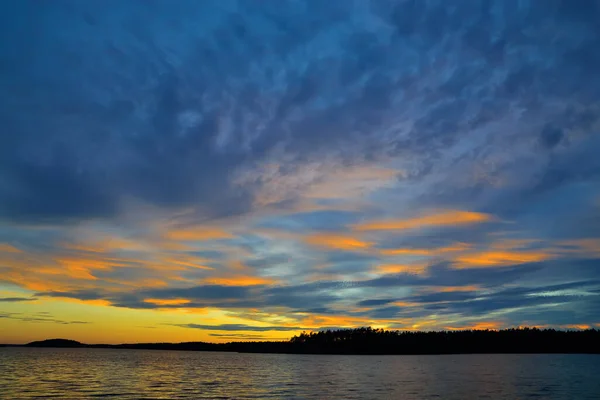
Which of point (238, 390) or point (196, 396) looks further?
point (238, 390)

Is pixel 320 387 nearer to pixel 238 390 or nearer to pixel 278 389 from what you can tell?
pixel 278 389

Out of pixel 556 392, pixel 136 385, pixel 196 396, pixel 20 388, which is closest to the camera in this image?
pixel 196 396

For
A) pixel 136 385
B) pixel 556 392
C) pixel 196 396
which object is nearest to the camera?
pixel 196 396

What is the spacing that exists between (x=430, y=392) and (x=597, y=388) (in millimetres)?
33793

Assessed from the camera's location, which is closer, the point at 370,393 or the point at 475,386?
the point at 370,393

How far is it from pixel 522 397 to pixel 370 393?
70.8 feet

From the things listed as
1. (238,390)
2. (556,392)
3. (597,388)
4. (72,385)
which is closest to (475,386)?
(556,392)

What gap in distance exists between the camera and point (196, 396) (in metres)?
67.3

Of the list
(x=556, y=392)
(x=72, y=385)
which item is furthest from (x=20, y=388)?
(x=556, y=392)

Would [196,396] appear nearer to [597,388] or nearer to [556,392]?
[556,392]

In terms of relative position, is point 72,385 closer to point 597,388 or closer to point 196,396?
point 196,396

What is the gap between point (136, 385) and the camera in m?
82.8

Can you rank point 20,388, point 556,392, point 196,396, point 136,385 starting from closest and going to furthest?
point 196,396
point 20,388
point 556,392
point 136,385

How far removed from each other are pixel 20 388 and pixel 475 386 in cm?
7482
